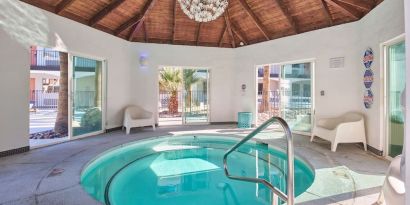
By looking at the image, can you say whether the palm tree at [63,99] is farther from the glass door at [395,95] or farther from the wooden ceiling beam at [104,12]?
the glass door at [395,95]

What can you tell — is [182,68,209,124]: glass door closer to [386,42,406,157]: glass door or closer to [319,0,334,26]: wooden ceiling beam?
[319,0,334,26]: wooden ceiling beam

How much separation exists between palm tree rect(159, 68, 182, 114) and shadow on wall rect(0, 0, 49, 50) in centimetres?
716

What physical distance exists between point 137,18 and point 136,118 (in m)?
3.35

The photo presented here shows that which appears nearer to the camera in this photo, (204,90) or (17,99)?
(17,99)

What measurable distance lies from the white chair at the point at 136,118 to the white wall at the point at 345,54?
400cm

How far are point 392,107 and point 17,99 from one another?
795cm

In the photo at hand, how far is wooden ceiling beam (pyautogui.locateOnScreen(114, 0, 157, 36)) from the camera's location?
7.21 m

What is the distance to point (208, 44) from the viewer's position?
9633 mm

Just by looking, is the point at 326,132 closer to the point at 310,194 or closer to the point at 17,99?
the point at 310,194

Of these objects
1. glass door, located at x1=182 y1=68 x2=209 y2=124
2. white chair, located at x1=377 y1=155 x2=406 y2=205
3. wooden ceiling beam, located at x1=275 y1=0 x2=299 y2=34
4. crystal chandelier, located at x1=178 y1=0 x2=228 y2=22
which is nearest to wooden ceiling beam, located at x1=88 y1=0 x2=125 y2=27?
crystal chandelier, located at x1=178 y1=0 x2=228 y2=22

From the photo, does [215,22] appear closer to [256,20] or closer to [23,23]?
[256,20]

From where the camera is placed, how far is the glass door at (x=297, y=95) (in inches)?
301

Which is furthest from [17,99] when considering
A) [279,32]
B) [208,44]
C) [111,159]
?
[279,32]

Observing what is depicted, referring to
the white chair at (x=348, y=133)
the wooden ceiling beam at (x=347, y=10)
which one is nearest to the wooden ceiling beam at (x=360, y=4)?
the wooden ceiling beam at (x=347, y=10)
